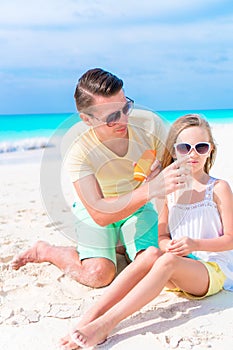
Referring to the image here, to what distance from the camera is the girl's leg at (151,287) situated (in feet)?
7.77

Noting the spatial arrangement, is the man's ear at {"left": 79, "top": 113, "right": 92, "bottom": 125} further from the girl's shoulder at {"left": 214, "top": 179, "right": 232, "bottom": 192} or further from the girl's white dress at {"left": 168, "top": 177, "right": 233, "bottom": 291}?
the girl's shoulder at {"left": 214, "top": 179, "right": 232, "bottom": 192}

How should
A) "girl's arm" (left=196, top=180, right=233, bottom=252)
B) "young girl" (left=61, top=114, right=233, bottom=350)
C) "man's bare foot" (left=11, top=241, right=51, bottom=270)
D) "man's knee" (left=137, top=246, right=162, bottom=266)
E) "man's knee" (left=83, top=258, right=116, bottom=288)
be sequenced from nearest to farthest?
"young girl" (left=61, top=114, right=233, bottom=350) → "man's knee" (left=137, top=246, right=162, bottom=266) → "girl's arm" (left=196, top=180, right=233, bottom=252) → "man's knee" (left=83, top=258, right=116, bottom=288) → "man's bare foot" (left=11, top=241, right=51, bottom=270)

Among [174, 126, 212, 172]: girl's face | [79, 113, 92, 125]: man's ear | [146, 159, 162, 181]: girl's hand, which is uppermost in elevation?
[79, 113, 92, 125]: man's ear

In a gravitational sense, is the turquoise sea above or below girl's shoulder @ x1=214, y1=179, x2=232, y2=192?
below

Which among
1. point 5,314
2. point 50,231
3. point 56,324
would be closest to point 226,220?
point 56,324

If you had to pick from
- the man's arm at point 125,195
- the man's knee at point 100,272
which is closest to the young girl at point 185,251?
the man's arm at point 125,195

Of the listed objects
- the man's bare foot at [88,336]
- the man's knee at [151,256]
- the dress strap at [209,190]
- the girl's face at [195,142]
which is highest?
the girl's face at [195,142]

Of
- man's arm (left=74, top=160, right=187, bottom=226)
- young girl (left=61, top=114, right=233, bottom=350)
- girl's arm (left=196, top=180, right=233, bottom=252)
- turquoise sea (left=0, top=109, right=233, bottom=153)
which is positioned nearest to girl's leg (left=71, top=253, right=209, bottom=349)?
young girl (left=61, top=114, right=233, bottom=350)

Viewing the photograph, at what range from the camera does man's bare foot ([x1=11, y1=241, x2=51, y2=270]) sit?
11.5ft

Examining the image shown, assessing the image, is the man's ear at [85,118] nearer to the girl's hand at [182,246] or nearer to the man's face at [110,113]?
the man's face at [110,113]

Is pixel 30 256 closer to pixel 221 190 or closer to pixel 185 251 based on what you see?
pixel 185 251

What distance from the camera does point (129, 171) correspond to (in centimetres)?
321

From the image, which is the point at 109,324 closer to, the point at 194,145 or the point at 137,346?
the point at 137,346

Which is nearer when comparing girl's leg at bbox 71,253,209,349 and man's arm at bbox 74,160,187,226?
girl's leg at bbox 71,253,209,349
